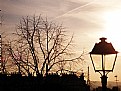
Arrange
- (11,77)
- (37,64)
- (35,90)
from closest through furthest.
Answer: (35,90) → (37,64) → (11,77)

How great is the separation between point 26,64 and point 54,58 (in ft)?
10.6

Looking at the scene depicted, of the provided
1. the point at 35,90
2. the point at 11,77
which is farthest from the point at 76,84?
the point at 35,90

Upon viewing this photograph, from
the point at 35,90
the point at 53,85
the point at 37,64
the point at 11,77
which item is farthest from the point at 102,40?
the point at 11,77

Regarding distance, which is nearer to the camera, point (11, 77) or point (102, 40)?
point (102, 40)

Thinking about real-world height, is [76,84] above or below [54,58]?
below

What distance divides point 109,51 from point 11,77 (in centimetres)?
3763

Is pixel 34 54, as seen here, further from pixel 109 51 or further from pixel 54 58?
pixel 109 51

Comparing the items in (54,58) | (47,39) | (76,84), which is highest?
(47,39)

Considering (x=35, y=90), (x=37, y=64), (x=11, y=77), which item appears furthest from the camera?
(x=11, y=77)

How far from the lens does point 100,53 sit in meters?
8.03

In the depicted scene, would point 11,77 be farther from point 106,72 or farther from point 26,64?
point 106,72

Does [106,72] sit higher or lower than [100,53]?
lower

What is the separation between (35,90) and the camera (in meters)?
30.6

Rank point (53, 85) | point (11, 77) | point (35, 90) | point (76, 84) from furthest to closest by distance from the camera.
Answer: point (76, 84)
point (11, 77)
point (35, 90)
point (53, 85)
